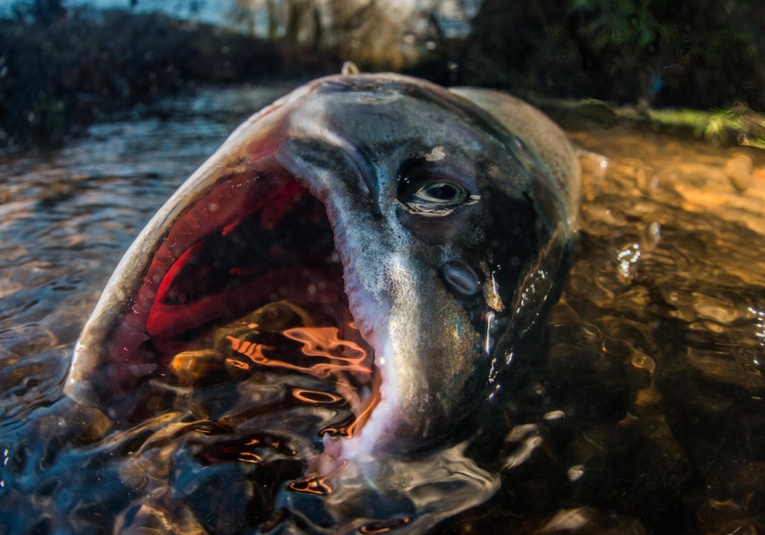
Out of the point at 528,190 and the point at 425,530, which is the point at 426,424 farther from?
the point at 528,190

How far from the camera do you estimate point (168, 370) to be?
1577 millimetres

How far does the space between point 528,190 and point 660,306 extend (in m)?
0.83

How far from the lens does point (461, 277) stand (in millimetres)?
1349

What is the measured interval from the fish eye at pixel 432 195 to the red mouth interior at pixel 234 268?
393mm

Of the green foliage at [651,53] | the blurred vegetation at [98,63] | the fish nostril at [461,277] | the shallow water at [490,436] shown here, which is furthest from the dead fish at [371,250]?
the green foliage at [651,53]

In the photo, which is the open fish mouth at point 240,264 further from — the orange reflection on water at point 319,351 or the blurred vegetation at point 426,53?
the blurred vegetation at point 426,53

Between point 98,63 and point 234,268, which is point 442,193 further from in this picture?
point 98,63

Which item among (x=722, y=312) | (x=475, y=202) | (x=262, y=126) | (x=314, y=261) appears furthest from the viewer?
(x=722, y=312)

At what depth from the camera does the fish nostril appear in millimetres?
1333

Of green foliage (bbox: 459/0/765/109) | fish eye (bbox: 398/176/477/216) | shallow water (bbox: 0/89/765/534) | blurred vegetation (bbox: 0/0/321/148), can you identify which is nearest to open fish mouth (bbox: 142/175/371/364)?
shallow water (bbox: 0/89/765/534)

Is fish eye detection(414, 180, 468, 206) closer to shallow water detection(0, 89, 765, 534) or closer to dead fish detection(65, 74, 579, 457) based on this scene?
dead fish detection(65, 74, 579, 457)

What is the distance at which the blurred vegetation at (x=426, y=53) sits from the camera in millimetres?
6496

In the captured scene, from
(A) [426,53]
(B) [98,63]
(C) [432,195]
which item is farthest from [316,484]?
(A) [426,53]

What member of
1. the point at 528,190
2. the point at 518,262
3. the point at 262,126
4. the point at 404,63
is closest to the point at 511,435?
the point at 518,262
